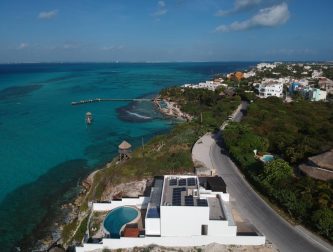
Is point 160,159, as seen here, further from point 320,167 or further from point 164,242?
point 320,167

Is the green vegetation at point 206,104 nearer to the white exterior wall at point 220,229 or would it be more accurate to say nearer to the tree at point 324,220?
the tree at point 324,220

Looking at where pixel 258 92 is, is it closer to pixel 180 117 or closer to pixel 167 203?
pixel 180 117

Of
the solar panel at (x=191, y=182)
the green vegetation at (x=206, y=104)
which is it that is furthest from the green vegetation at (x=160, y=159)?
the solar panel at (x=191, y=182)

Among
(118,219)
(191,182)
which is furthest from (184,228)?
(118,219)

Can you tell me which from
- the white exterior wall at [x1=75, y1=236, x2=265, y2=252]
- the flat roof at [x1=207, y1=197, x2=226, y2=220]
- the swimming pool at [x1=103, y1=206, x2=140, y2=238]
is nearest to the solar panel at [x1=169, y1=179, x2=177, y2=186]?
the flat roof at [x1=207, y1=197, x2=226, y2=220]

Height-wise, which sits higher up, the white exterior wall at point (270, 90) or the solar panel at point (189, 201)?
the white exterior wall at point (270, 90)

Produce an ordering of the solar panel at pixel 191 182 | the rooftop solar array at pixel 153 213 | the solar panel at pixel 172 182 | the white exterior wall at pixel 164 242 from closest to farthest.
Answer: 1. the white exterior wall at pixel 164 242
2. the rooftop solar array at pixel 153 213
3. the solar panel at pixel 191 182
4. the solar panel at pixel 172 182
